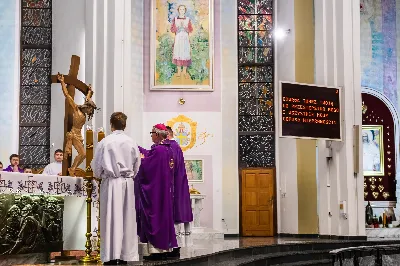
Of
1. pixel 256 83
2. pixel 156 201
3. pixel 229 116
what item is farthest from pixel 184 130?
pixel 156 201

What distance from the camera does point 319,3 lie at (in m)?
16.0

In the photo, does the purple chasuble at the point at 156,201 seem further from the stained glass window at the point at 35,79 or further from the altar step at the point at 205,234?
the stained glass window at the point at 35,79

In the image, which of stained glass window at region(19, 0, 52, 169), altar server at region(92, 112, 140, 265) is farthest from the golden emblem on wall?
altar server at region(92, 112, 140, 265)

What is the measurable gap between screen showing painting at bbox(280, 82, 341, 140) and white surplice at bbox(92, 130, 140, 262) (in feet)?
21.8

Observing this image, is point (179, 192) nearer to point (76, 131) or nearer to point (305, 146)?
point (76, 131)

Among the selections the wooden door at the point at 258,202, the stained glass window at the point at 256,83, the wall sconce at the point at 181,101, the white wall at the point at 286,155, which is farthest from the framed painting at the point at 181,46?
the wooden door at the point at 258,202

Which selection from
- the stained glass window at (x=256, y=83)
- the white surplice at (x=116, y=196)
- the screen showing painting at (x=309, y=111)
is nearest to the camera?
the white surplice at (x=116, y=196)

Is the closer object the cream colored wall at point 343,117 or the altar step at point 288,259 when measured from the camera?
the altar step at point 288,259

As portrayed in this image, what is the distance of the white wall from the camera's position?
17.0m

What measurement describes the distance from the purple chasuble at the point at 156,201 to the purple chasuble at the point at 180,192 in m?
0.64

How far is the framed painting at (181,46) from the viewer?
58.2ft

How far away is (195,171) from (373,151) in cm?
529

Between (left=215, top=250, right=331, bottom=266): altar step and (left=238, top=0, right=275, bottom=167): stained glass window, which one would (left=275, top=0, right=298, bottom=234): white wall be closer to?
(left=238, top=0, right=275, bottom=167): stained glass window

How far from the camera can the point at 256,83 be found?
1820cm
